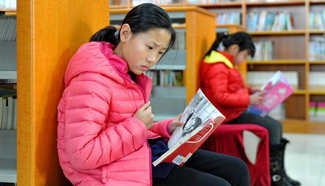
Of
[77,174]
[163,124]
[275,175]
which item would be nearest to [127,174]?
[77,174]

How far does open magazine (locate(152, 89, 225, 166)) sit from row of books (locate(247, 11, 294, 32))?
3744 millimetres

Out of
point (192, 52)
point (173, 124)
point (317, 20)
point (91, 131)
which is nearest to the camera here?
point (91, 131)

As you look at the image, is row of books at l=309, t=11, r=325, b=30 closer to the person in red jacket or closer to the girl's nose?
the person in red jacket

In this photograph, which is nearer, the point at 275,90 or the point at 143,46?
the point at 143,46

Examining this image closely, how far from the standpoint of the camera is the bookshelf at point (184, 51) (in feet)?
7.59

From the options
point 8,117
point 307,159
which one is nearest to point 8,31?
point 8,117

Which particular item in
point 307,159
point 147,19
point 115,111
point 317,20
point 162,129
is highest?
point 317,20

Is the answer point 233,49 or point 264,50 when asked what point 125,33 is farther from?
point 264,50

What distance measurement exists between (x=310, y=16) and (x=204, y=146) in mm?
3081

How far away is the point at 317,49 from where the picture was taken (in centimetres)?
475

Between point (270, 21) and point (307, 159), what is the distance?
6.62 feet

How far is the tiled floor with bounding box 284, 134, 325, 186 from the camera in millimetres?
2850

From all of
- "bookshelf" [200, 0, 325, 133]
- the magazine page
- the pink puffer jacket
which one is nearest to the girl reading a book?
the pink puffer jacket

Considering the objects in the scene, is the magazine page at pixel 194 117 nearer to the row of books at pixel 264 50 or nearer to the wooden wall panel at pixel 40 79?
the wooden wall panel at pixel 40 79
